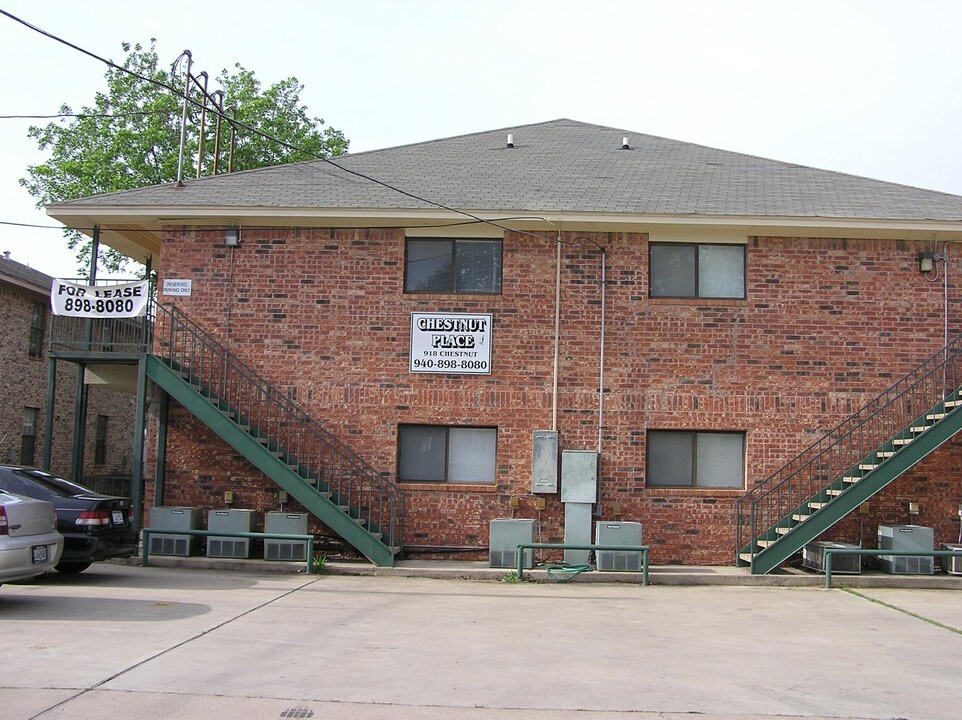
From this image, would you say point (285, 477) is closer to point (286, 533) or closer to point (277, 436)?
point (286, 533)

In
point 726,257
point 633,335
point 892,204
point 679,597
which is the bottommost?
point 679,597

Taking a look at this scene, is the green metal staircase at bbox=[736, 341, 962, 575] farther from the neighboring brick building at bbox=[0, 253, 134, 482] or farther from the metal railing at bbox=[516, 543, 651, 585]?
the neighboring brick building at bbox=[0, 253, 134, 482]

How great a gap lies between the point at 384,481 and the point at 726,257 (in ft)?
21.3

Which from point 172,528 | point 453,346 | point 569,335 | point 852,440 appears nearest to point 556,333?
point 569,335

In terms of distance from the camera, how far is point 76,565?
12727 millimetres

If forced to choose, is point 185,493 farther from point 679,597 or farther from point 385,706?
point 385,706

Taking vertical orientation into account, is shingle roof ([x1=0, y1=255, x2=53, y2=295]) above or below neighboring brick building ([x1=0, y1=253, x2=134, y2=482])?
above

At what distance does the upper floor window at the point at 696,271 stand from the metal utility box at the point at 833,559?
159 inches

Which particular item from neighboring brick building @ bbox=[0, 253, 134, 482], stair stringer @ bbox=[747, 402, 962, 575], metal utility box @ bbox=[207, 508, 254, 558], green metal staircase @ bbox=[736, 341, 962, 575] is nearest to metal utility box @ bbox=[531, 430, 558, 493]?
green metal staircase @ bbox=[736, 341, 962, 575]

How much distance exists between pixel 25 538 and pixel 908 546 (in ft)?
38.9

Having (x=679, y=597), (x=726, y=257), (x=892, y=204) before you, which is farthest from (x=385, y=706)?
(x=892, y=204)

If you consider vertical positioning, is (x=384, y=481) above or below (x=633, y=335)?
below

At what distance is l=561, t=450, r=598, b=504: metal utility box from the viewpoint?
1418 centimetres

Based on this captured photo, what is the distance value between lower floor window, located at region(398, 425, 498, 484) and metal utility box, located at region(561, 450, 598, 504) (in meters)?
1.25
